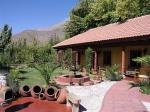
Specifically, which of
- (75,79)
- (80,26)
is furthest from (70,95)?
(80,26)

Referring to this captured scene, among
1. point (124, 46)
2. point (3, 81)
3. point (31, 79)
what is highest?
point (124, 46)

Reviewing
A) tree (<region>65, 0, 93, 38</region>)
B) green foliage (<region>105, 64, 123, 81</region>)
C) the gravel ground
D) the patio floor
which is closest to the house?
green foliage (<region>105, 64, 123, 81</region>)

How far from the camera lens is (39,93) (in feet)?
53.7

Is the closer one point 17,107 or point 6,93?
point 17,107

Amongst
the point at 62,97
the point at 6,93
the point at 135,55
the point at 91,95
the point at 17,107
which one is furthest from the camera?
the point at 135,55

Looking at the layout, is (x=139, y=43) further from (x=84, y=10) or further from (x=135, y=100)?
(x=84, y=10)

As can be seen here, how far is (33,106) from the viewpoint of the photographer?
1472 cm

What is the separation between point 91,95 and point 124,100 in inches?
95.9

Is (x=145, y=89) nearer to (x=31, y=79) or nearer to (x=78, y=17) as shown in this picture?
(x=31, y=79)

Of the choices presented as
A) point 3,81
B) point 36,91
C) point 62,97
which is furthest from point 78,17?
point 62,97

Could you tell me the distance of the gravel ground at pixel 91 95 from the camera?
43.0ft

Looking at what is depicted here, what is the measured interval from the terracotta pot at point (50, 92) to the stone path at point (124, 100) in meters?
2.94

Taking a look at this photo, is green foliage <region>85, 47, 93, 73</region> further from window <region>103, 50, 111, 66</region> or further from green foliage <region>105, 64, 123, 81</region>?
green foliage <region>105, 64, 123, 81</region>

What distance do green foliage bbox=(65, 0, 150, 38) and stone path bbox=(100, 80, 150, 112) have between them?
18.8 meters
